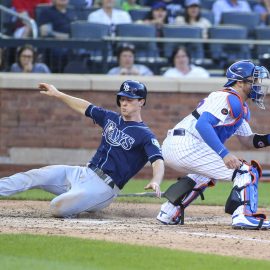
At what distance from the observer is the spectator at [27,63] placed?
13719 mm

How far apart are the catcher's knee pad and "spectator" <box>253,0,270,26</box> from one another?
26.8 ft

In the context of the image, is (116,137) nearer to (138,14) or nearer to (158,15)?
(158,15)

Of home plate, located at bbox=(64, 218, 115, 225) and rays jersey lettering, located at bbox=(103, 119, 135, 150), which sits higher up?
rays jersey lettering, located at bbox=(103, 119, 135, 150)

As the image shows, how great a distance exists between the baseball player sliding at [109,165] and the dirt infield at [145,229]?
7.1 inches

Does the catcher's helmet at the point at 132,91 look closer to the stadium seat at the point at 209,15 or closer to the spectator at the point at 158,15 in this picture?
the spectator at the point at 158,15

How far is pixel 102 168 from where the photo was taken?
870 centimetres

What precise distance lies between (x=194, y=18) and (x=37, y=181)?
6850 millimetres

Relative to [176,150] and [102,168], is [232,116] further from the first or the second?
[102,168]

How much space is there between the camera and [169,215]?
8617 millimetres

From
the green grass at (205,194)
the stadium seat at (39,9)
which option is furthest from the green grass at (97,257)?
the stadium seat at (39,9)

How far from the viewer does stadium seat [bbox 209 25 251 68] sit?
1441 cm

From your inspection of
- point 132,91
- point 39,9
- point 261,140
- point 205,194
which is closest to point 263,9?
point 39,9

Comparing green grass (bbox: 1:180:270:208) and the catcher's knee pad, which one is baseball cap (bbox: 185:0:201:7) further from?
the catcher's knee pad

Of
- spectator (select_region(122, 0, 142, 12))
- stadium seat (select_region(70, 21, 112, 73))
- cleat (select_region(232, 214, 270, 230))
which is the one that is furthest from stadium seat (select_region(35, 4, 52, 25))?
cleat (select_region(232, 214, 270, 230))
